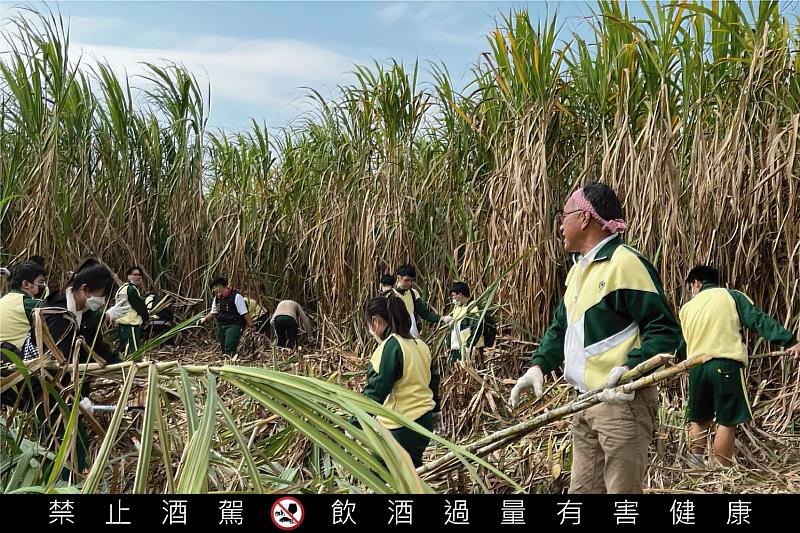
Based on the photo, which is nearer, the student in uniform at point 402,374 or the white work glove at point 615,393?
the white work glove at point 615,393

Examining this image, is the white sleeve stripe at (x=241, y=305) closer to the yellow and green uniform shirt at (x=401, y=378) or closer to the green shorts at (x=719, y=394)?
the yellow and green uniform shirt at (x=401, y=378)

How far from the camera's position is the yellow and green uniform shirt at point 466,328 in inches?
178

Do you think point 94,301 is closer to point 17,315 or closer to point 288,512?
point 17,315

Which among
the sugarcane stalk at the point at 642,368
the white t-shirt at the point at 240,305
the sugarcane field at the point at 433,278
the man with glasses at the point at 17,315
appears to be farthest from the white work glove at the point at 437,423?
the white t-shirt at the point at 240,305

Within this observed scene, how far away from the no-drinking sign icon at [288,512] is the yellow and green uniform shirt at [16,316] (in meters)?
2.18

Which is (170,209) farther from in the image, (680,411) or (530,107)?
(680,411)

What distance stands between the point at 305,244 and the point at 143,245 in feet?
5.57

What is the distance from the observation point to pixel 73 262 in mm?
7035

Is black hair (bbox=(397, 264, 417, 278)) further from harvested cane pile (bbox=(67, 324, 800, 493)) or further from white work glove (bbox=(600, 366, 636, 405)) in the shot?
white work glove (bbox=(600, 366, 636, 405))

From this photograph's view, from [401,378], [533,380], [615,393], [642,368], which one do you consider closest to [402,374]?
[401,378]

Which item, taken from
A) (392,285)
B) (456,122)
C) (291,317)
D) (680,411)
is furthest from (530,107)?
(291,317)

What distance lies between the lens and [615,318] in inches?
98.3

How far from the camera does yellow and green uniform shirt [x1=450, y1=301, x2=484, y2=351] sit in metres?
4.52

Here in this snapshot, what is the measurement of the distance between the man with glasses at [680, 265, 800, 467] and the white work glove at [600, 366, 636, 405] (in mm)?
2055
